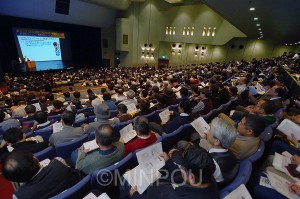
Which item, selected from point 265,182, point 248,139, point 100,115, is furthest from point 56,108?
point 265,182

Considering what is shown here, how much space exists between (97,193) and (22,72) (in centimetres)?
2085

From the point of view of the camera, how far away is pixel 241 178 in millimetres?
1768

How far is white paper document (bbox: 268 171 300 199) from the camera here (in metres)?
1.81

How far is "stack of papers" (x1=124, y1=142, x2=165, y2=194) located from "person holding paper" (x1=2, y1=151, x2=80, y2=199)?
2.23 feet

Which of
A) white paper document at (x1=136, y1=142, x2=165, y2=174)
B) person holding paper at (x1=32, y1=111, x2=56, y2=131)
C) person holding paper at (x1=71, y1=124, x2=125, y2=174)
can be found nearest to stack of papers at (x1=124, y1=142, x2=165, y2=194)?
white paper document at (x1=136, y1=142, x2=165, y2=174)

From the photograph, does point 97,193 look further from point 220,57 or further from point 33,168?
point 220,57

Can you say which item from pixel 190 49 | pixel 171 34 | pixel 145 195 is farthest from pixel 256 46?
pixel 145 195

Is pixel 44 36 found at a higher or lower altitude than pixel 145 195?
higher

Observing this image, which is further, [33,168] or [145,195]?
[145,195]

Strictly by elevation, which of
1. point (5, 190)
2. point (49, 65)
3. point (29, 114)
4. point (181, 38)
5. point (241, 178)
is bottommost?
point (49, 65)

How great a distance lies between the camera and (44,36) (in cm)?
2042

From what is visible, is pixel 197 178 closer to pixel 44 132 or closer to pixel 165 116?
pixel 165 116

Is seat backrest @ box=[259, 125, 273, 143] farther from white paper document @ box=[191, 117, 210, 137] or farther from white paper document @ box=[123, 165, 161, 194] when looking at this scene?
white paper document @ box=[123, 165, 161, 194]

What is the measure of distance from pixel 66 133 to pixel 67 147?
1.08 feet
